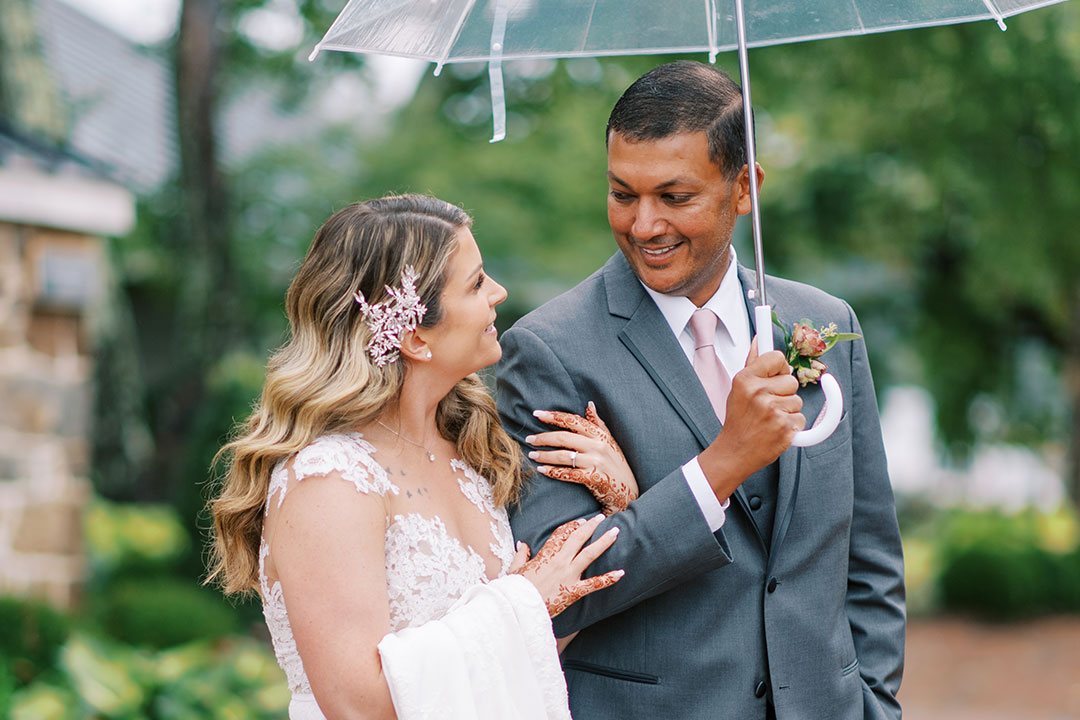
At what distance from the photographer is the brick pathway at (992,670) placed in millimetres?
8586

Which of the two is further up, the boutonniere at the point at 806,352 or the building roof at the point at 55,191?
the boutonniere at the point at 806,352

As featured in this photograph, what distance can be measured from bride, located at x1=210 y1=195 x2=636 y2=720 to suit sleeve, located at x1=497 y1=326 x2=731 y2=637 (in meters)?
0.05

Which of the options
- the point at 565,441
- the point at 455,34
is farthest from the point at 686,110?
the point at 565,441

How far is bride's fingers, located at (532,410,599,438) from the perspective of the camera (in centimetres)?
245

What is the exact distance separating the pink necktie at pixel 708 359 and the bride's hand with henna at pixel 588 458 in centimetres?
29

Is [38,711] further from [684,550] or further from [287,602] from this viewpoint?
[684,550]

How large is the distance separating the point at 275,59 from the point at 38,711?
19.2ft

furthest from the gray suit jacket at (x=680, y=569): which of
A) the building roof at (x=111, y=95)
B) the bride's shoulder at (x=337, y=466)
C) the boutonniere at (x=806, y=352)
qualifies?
the building roof at (x=111, y=95)

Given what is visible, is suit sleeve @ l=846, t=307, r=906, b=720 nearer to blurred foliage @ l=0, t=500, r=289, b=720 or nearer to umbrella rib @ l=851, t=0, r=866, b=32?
umbrella rib @ l=851, t=0, r=866, b=32

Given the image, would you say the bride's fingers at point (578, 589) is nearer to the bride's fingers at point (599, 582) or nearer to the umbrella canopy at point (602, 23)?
the bride's fingers at point (599, 582)

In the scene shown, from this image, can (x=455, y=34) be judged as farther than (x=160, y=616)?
No

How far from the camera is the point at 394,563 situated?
2.36m

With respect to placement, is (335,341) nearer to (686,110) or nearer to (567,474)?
(567,474)

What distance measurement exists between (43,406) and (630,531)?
5113mm
